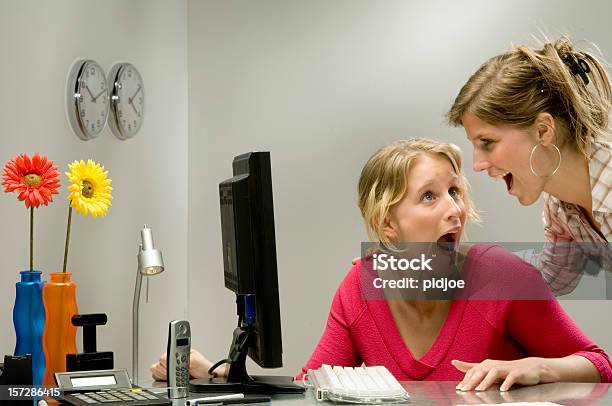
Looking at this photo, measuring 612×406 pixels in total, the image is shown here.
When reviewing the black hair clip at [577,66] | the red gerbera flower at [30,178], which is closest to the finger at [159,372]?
the red gerbera flower at [30,178]

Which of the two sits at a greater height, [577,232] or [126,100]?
[126,100]

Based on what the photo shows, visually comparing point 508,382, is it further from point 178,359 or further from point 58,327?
point 58,327

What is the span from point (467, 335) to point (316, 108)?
1790 mm

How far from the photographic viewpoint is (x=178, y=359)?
1.70 meters

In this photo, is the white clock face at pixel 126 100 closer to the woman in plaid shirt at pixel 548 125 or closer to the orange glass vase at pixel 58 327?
the orange glass vase at pixel 58 327

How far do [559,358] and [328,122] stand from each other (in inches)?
75.9

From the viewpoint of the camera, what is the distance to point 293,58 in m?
3.62

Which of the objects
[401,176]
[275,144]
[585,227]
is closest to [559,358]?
[401,176]

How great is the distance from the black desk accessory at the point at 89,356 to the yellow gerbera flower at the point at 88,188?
0.36m

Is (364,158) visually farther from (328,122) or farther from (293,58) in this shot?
(293,58)

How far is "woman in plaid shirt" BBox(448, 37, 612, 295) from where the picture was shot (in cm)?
225

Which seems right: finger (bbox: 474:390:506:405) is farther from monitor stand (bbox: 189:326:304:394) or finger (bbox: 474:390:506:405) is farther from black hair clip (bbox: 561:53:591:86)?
black hair clip (bbox: 561:53:591:86)

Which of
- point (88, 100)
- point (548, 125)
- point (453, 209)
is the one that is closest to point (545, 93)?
point (548, 125)

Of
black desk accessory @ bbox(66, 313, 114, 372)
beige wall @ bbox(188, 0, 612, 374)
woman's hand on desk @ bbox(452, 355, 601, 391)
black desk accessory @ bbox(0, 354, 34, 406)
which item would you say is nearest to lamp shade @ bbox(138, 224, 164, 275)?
black desk accessory @ bbox(66, 313, 114, 372)
